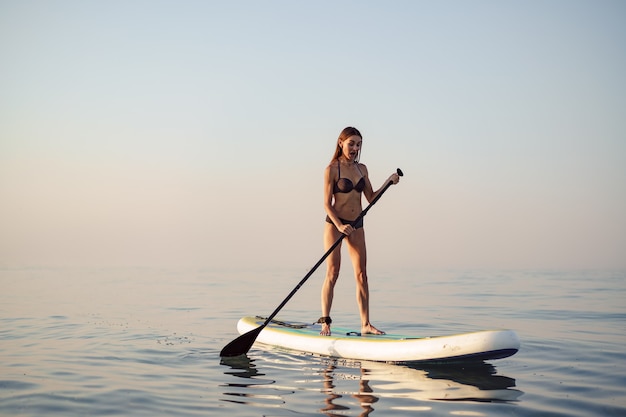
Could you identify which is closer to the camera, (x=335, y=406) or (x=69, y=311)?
(x=335, y=406)

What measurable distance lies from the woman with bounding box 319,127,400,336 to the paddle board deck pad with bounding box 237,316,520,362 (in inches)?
12.3

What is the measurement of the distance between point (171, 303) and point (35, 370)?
8528 millimetres

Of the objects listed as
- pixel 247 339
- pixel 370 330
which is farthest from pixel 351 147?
pixel 247 339

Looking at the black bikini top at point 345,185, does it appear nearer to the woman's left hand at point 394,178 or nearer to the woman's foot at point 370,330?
the woman's left hand at point 394,178

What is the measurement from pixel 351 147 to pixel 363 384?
3047 millimetres

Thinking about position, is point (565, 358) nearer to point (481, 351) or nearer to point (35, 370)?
point (481, 351)

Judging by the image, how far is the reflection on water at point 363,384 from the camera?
206 inches

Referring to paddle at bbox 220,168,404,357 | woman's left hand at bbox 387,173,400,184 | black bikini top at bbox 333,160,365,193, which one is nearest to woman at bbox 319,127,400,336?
black bikini top at bbox 333,160,365,193

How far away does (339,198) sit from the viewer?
7.92 m

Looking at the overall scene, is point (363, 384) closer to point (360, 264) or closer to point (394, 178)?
point (360, 264)

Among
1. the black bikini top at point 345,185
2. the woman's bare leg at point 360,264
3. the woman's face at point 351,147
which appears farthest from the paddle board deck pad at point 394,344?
the woman's face at point 351,147

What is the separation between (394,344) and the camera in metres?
6.92

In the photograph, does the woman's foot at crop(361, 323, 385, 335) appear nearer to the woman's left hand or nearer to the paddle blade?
the paddle blade

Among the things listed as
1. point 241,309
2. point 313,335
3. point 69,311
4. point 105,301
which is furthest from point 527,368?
point 105,301
